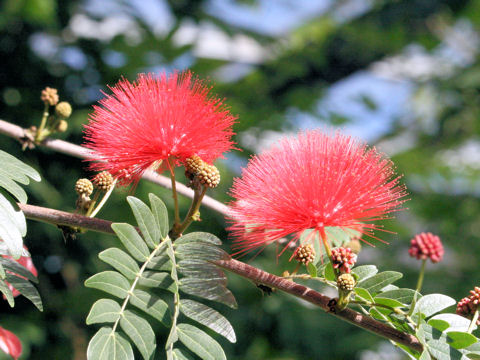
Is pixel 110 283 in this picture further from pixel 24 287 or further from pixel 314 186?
pixel 314 186

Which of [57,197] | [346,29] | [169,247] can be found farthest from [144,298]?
[346,29]

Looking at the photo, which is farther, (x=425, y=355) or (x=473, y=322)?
(x=473, y=322)

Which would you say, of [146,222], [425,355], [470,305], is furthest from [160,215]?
[470,305]

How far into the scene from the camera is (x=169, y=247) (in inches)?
49.2

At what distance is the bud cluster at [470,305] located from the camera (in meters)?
1.32

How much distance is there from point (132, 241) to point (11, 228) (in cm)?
27

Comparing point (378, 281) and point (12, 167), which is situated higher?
point (378, 281)

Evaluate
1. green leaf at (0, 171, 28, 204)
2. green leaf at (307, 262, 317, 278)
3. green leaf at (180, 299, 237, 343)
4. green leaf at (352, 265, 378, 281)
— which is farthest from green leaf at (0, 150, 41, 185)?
green leaf at (352, 265, 378, 281)

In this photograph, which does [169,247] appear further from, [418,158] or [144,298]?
[418,158]

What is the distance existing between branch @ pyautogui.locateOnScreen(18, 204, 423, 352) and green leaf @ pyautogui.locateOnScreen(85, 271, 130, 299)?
0.12 metres

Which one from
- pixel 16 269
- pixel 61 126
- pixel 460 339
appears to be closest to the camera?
pixel 460 339

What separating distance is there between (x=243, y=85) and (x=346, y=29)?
5.77ft

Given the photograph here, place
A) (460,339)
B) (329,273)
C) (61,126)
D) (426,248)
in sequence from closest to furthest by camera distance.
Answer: (460,339) → (329,273) → (426,248) → (61,126)

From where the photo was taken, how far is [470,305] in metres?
1.34
